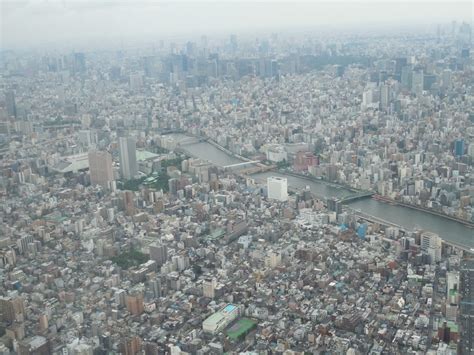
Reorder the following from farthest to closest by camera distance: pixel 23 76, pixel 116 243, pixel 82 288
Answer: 1. pixel 23 76
2. pixel 116 243
3. pixel 82 288

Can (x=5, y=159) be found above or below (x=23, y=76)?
below

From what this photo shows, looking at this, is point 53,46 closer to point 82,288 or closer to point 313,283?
point 82,288

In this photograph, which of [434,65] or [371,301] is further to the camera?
[434,65]

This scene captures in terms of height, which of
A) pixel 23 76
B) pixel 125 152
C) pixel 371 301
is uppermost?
pixel 23 76

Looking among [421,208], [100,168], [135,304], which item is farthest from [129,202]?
[421,208]

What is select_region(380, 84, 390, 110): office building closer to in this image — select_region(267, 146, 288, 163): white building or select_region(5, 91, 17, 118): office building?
select_region(267, 146, 288, 163): white building

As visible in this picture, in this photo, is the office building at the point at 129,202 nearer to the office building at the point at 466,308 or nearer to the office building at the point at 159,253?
the office building at the point at 159,253

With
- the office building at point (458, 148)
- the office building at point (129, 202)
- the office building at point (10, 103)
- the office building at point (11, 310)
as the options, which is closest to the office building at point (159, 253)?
the office building at point (129, 202)

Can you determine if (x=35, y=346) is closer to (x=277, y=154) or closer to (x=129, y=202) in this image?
(x=129, y=202)

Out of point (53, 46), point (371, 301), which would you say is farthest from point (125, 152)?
point (371, 301)
